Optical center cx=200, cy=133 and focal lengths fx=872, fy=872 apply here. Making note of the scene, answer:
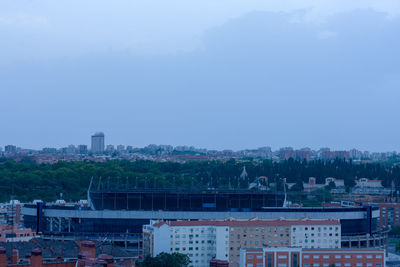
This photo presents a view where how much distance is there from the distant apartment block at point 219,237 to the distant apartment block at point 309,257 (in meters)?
5.57

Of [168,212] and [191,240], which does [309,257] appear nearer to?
[191,240]

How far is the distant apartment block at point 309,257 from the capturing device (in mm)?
31203

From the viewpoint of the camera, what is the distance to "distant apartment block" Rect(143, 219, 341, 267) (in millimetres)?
37188

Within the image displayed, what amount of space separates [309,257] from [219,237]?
6.42 m

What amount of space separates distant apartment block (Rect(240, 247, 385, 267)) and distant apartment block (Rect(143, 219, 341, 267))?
557 centimetres

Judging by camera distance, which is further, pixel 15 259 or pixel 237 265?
pixel 237 265

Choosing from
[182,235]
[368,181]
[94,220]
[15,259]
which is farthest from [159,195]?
[368,181]

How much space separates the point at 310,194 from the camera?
86.4 metres

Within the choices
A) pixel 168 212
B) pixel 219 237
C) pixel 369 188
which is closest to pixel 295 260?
pixel 219 237

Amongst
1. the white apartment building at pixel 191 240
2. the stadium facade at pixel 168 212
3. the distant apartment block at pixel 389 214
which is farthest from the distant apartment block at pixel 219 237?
the distant apartment block at pixel 389 214

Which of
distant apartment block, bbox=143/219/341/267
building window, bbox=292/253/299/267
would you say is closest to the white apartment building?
distant apartment block, bbox=143/219/341/267

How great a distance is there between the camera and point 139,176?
89.0 metres

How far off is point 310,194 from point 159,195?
3993cm

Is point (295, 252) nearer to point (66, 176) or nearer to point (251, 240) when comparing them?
point (251, 240)
